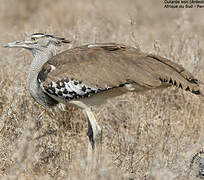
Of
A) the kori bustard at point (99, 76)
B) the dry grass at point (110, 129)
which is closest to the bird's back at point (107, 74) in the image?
the kori bustard at point (99, 76)

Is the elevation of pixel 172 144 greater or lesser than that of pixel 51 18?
lesser

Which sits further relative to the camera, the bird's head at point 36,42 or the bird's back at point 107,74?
the bird's head at point 36,42

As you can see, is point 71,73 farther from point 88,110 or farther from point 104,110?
point 104,110

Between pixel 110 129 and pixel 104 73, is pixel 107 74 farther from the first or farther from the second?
pixel 110 129

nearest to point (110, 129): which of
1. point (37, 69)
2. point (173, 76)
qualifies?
point (37, 69)

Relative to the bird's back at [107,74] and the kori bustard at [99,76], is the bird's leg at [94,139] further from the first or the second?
the bird's back at [107,74]

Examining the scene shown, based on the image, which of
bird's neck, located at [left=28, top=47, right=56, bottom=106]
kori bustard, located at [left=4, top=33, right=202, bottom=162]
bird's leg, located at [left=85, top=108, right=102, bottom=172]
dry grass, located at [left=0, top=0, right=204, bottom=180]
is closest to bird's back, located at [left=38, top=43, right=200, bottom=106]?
kori bustard, located at [left=4, top=33, right=202, bottom=162]

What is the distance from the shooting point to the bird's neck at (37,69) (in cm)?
348

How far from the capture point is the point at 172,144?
3.67 metres

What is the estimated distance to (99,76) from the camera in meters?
3.27

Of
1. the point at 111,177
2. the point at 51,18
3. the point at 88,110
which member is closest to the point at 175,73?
the point at 88,110

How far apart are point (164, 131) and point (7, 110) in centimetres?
116

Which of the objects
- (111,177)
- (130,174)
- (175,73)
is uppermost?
(175,73)

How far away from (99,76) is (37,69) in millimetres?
533
